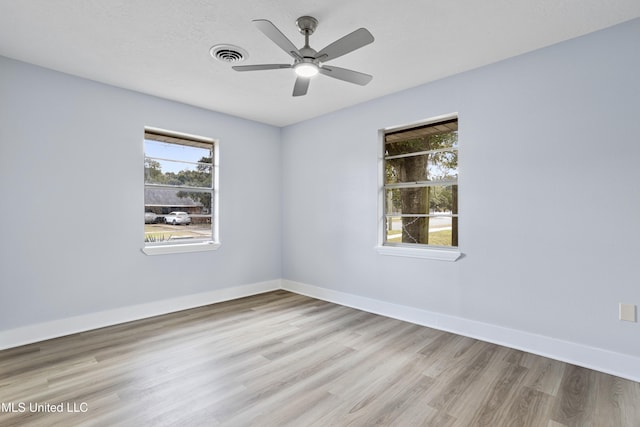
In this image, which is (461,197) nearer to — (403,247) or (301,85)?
(403,247)

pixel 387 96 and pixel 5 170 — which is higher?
pixel 387 96

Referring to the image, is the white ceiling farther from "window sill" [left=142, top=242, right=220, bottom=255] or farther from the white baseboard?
the white baseboard

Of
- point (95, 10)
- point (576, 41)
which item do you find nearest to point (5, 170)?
point (95, 10)

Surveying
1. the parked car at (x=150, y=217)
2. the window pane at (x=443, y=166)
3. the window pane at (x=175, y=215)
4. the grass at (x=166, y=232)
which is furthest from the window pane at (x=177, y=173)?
the window pane at (x=443, y=166)

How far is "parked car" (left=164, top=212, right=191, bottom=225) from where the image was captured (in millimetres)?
3966

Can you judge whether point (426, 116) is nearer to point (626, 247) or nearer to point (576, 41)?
point (576, 41)

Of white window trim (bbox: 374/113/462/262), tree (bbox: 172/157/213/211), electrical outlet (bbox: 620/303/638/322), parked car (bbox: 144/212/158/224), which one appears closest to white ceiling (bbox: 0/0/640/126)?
white window trim (bbox: 374/113/462/262)

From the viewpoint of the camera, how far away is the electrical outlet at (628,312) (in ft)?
7.50

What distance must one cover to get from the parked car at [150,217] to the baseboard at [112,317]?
95 centimetres

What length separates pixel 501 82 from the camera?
2.90 meters

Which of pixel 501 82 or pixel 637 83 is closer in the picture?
pixel 637 83

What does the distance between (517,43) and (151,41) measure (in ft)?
9.71

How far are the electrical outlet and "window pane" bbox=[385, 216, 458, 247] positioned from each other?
4.31 ft

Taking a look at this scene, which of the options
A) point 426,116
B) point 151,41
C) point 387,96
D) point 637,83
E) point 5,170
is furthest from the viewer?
point 387,96
